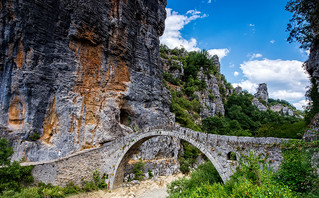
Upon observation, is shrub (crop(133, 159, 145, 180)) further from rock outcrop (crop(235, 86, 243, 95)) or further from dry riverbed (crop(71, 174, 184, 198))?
rock outcrop (crop(235, 86, 243, 95))

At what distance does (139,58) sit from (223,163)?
1330cm

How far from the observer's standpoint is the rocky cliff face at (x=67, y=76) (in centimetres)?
1320

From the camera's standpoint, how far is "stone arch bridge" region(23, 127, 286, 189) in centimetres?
877

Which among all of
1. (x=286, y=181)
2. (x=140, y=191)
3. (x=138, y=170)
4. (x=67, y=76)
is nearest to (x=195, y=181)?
(x=286, y=181)

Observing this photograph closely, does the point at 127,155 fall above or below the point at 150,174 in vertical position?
above

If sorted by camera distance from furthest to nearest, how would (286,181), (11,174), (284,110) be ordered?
(284,110)
(11,174)
(286,181)

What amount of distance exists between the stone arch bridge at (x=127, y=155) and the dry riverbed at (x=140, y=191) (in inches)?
24.8

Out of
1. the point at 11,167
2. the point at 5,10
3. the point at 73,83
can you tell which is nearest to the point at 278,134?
the point at 73,83

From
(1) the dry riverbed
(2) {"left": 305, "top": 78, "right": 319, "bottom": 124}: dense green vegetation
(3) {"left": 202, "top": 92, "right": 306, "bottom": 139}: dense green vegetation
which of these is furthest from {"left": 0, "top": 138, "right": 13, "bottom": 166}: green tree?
(3) {"left": 202, "top": 92, "right": 306, "bottom": 139}: dense green vegetation

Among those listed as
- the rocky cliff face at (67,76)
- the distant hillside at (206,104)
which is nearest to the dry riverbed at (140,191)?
the rocky cliff face at (67,76)

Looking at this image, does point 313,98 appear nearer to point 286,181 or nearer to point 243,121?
point 286,181

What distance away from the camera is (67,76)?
1435 cm

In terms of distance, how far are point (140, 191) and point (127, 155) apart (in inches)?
112

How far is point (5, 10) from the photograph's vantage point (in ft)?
44.1
